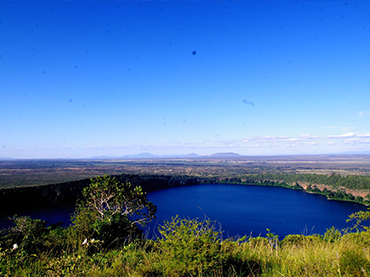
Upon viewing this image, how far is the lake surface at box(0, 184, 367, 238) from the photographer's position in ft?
142

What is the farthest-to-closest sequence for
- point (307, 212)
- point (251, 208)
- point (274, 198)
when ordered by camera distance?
1. point (274, 198)
2. point (251, 208)
3. point (307, 212)

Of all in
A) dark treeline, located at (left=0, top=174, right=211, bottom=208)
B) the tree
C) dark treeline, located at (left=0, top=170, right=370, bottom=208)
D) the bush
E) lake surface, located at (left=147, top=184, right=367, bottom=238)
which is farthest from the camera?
dark treeline, located at (left=0, top=170, right=370, bottom=208)

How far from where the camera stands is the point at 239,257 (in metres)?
3.23

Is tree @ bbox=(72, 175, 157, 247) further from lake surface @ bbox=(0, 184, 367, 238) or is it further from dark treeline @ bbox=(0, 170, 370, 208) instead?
lake surface @ bbox=(0, 184, 367, 238)

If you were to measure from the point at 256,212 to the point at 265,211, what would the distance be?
8.94 ft

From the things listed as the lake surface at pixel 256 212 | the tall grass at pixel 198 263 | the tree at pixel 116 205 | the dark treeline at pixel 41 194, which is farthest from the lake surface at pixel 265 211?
the tall grass at pixel 198 263

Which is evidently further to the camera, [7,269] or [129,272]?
[129,272]

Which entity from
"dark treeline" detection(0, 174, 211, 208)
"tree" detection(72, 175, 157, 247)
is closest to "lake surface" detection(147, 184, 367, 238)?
"dark treeline" detection(0, 174, 211, 208)

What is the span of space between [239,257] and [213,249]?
24.0 inches

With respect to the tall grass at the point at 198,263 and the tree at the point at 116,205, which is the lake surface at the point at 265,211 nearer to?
the tree at the point at 116,205

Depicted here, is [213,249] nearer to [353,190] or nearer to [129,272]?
[129,272]

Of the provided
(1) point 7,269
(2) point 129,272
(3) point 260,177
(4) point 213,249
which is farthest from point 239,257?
(3) point 260,177

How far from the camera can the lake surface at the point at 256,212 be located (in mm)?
43219

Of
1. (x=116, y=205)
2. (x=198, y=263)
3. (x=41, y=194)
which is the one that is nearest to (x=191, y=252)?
(x=198, y=263)
